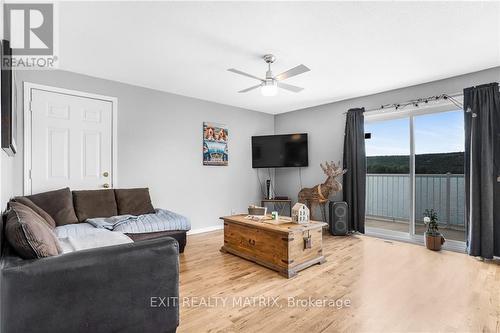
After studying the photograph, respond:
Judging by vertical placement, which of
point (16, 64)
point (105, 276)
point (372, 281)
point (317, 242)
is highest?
point (16, 64)

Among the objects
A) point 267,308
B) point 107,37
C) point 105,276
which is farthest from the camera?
point 107,37

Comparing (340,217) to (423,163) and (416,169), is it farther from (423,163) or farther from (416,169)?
(423,163)

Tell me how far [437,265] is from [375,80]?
2.51 m

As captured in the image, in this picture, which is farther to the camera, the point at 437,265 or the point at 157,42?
the point at 437,265

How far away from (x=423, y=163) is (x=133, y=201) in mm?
4347

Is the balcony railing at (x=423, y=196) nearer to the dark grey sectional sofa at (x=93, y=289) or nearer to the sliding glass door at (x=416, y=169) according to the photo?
the sliding glass door at (x=416, y=169)

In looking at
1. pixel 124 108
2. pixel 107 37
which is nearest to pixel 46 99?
pixel 124 108

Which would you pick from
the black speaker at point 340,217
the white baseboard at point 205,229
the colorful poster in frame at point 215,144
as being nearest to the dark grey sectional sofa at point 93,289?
the white baseboard at point 205,229

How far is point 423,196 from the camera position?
4.02 m

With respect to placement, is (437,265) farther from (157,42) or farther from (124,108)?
(124,108)

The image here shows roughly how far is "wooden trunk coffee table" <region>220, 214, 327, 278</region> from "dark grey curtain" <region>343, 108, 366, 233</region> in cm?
166

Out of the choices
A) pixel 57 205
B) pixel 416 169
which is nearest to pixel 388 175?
pixel 416 169

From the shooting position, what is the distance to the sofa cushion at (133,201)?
11.5 feet

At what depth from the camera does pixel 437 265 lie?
9.77ft
